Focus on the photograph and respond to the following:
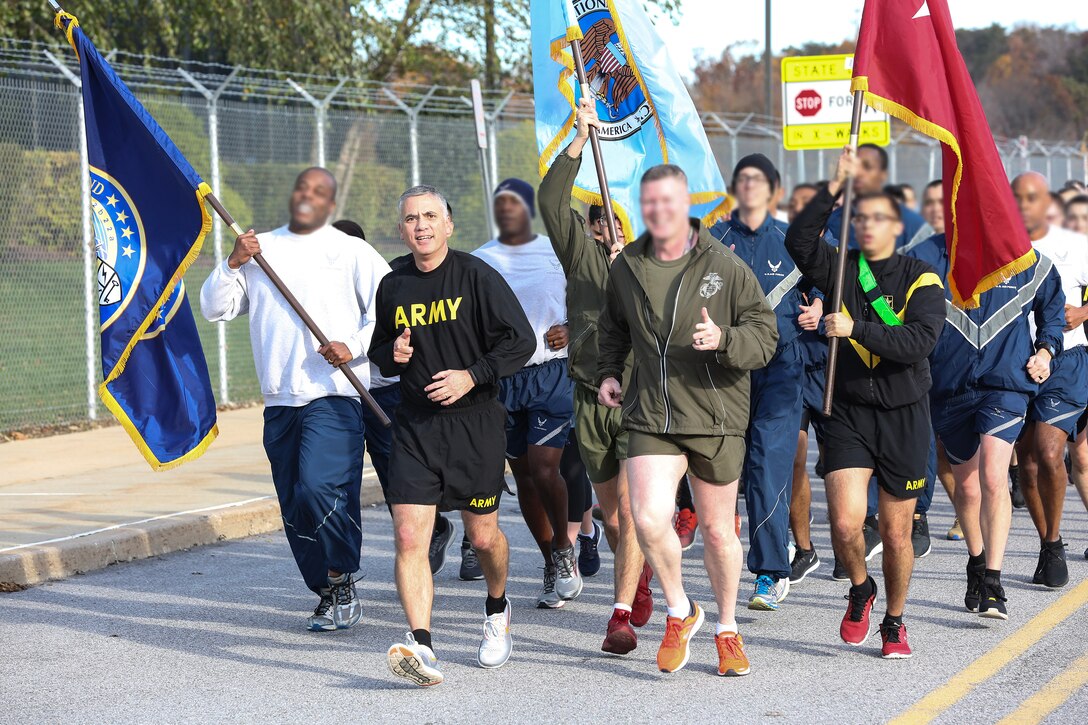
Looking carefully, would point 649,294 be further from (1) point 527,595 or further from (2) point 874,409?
(1) point 527,595

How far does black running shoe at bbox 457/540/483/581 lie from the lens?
8.41m

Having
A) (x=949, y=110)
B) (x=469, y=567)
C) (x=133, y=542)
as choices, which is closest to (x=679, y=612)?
(x=469, y=567)

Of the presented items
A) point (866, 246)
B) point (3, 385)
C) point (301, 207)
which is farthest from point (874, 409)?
point (3, 385)

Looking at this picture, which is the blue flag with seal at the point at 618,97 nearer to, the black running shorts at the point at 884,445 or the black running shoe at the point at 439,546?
the black running shorts at the point at 884,445

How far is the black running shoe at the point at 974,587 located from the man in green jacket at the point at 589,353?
1518 millimetres

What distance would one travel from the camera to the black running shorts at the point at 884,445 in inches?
253

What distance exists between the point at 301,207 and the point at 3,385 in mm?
9117

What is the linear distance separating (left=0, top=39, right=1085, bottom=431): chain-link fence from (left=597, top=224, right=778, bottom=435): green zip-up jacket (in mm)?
7316

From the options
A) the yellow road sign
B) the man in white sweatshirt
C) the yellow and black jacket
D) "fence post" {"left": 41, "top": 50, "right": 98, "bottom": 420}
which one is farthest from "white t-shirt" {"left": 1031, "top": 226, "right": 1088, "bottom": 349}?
"fence post" {"left": 41, "top": 50, "right": 98, "bottom": 420}

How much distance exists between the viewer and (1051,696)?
5.67 meters

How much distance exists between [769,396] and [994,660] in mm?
1831

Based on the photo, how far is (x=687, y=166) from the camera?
7.68 meters

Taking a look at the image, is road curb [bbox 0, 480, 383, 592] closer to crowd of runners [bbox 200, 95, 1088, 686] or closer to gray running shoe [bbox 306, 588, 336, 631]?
crowd of runners [bbox 200, 95, 1088, 686]

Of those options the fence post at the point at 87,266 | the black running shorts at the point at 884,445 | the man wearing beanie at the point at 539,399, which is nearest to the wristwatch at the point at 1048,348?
the black running shorts at the point at 884,445
